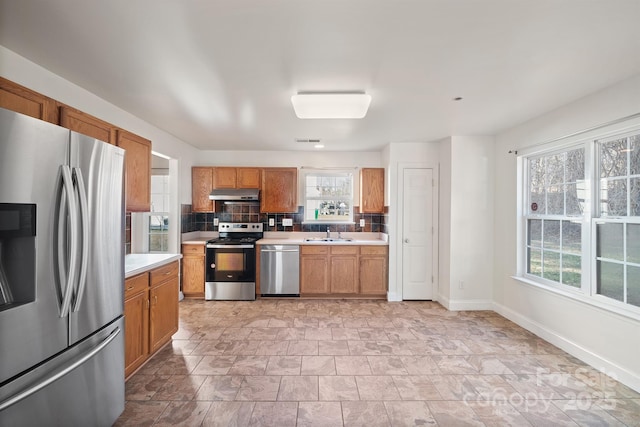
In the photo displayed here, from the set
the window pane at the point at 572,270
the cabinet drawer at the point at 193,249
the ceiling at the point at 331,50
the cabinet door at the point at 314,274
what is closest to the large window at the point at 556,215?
the window pane at the point at 572,270

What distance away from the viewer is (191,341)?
303 cm

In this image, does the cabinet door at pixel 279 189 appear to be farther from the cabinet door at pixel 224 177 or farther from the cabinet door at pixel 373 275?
the cabinet door at pixel 373 275

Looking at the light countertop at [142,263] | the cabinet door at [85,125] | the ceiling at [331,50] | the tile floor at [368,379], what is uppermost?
the ceiling at [331,50]

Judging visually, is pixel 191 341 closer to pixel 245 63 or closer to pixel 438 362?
pixel 438 362

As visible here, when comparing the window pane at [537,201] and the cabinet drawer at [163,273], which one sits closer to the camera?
the cabinet drawer at [163,273]

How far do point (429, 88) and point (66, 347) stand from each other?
2941 mm

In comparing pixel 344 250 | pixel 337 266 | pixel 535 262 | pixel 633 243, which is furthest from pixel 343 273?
pixel 633 243

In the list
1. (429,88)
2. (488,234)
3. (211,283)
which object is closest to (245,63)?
(429,88)

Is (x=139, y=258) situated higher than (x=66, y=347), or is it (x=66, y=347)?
(x=139, y=258)

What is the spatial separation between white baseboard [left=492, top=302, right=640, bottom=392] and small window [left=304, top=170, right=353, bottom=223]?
2.70m

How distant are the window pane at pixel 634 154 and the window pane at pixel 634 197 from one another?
0.26ft

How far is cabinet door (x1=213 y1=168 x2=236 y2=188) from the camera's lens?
188 inches

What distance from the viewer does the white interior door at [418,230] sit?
445cm

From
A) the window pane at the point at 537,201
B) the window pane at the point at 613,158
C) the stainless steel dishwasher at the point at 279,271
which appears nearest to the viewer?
the window pane at the point at 613,158
